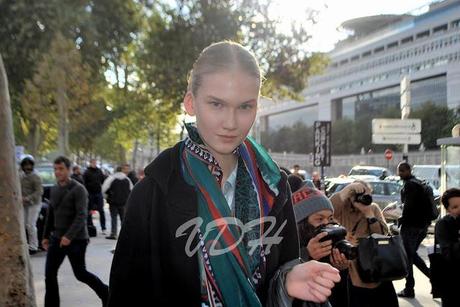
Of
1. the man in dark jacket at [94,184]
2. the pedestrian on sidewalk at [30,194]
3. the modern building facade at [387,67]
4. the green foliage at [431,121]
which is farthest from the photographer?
the modern building facade at [387,67]

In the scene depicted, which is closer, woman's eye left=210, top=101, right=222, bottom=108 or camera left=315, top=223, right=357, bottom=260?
woman's eye left=210, top=101, right=222, bottom=108

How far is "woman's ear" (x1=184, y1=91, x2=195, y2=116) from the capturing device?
1872 millimetres

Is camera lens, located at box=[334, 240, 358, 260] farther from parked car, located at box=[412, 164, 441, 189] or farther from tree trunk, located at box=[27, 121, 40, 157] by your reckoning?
tree trunk, located at box=[27, 121, 40, 157]

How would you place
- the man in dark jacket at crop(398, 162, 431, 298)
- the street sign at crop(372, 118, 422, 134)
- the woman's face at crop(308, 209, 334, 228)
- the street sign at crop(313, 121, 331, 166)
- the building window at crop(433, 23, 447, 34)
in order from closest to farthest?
the woman's face at crop(308, 209, 334, 228)
the man in dark jacket at crop(398, 162, 431, 298)
the street sign at crop(372, 118, 422, 134)
the street sign at crop(313, 121, 331, 166)
the building window at crop(433, 23, 447, 34)

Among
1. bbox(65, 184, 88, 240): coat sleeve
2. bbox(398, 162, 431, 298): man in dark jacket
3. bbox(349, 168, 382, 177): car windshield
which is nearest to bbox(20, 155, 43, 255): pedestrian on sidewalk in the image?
bbox(65, 184, 88, 240): coat sleeve

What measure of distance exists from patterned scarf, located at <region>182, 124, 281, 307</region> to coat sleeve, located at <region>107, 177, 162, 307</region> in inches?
5.5

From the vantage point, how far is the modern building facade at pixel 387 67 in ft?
237

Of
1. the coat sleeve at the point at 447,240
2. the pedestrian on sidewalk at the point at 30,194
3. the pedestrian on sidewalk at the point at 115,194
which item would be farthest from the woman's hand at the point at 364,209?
the pedestrian on sidewalk at the point at 115,194

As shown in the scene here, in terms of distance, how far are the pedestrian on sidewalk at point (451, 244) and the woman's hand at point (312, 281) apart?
3706mm

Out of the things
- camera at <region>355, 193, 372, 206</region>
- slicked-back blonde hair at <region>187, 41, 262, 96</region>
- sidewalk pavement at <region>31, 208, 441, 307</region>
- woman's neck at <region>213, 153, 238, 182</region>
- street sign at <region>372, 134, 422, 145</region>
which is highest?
street sign at <region>372, 134, 422, 145</region>

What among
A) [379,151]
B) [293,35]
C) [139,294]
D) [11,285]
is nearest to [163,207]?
[139,294]

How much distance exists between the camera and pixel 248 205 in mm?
1838

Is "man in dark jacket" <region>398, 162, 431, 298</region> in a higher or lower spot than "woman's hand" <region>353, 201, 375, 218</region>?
lower

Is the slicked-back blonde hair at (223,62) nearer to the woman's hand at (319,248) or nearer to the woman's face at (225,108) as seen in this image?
the woman's face at (225,108)
